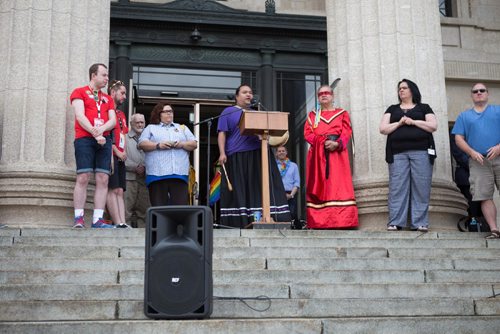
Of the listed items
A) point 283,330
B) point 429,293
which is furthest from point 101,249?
point 429,293

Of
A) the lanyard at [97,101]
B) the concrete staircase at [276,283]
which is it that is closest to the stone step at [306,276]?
the concrete staircase at [276,283]

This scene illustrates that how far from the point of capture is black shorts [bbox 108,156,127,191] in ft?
30.3

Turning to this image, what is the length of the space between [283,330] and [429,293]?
70.5 inches

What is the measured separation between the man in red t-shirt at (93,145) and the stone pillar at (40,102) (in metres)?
0.99

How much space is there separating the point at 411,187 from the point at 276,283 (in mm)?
3587

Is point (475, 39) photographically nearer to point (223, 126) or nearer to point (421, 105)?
point (421, 105)

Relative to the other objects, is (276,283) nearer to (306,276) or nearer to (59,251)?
(306,276)

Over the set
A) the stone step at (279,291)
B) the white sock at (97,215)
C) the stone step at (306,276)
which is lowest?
the stone step at (279,291)

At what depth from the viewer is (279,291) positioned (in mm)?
6438

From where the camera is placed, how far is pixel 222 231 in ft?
27.0

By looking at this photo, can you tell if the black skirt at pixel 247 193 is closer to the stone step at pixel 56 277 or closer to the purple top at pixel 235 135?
the purple top at pixel 235 135

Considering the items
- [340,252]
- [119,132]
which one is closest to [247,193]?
[119,132]

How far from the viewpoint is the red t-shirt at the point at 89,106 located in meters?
8.91

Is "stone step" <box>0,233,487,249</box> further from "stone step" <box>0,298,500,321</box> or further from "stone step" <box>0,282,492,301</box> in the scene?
"stone step" <box>0,298,500,321</box>
